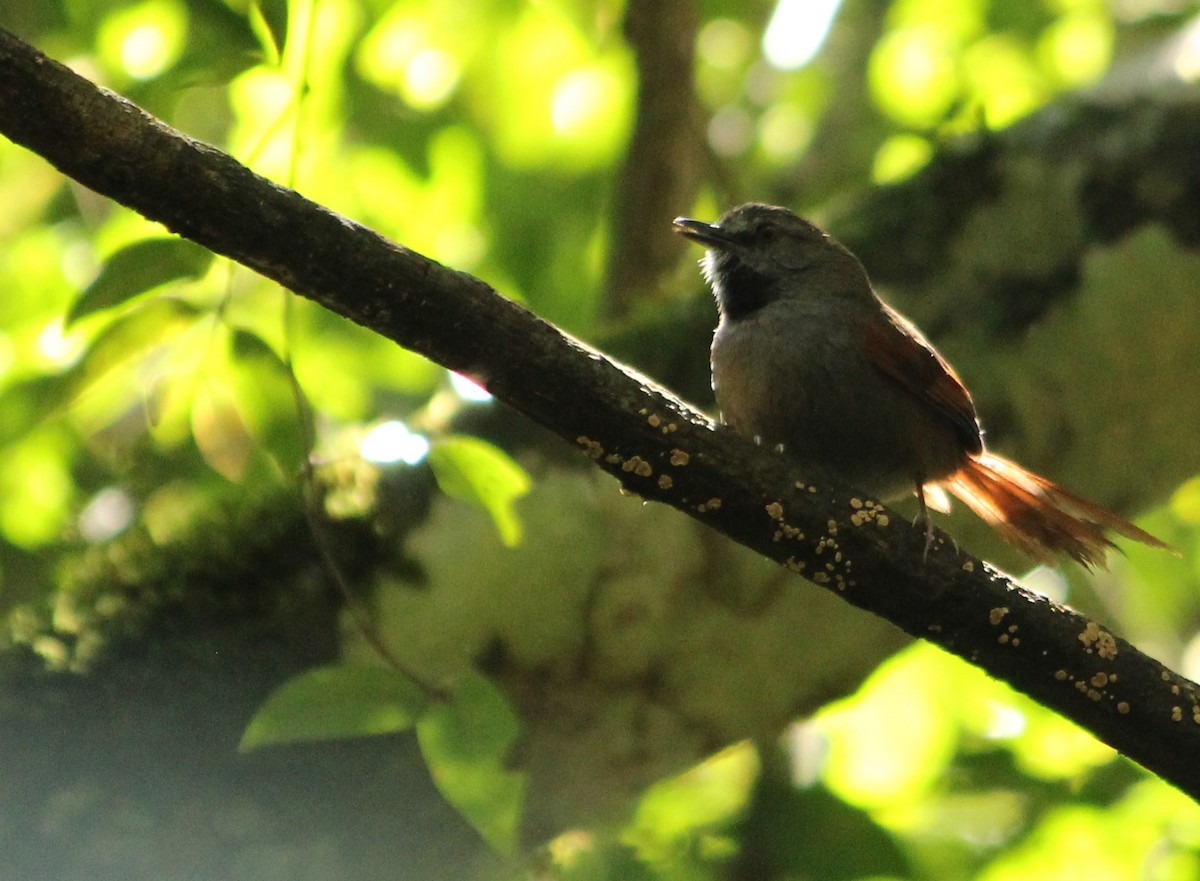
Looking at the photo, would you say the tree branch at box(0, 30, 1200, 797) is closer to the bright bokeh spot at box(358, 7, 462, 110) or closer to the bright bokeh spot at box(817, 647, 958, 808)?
the bright bokeh spot at box(817, 647, 958, 808)

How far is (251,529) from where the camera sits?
340 cm

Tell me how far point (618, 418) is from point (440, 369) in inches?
134

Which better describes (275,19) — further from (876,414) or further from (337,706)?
(876,414)

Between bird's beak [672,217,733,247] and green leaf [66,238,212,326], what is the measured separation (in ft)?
6.00

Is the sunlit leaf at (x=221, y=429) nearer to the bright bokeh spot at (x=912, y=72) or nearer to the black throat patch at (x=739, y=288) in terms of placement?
Result: the black throat patch at (x=739, y=288)

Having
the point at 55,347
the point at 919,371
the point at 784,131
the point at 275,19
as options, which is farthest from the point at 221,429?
the point at 784,131

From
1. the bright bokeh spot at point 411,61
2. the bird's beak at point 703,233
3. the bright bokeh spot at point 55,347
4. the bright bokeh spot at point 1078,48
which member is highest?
the bright bokeh spot at point 1078,48

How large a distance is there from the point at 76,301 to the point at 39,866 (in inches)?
51.4

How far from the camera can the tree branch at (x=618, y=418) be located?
2.08 metres

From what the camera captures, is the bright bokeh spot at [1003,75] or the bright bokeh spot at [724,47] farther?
the bright bokeh spot at [724,47]

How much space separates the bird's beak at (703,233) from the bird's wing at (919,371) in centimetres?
70

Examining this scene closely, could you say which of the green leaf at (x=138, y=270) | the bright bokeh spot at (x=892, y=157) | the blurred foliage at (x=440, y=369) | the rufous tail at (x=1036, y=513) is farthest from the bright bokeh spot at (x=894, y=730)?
the green leaf at (x=138, y=270)

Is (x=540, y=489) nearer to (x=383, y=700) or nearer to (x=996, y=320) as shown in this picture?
(x=383, y=700)

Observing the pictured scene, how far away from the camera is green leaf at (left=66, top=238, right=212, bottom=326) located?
2461mm
